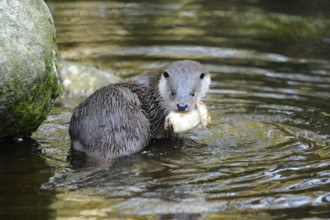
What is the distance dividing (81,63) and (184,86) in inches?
110

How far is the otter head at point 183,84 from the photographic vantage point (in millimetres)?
5578

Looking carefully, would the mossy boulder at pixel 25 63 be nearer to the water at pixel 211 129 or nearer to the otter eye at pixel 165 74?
the water at pixel 211 129

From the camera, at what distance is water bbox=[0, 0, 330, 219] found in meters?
4.41

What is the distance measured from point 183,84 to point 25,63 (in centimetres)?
118

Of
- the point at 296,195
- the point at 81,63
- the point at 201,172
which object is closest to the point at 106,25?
the point at 81,63

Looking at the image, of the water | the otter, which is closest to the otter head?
the otter

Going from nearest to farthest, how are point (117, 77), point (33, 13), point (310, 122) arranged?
1. point (33, 13)
2. point (310, 122)
3. point (117, 77)

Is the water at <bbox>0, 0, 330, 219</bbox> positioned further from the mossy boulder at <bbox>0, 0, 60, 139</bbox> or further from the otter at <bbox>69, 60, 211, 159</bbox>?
the mossy boulder at <bbox>0, 0, 60, 139</bbox>

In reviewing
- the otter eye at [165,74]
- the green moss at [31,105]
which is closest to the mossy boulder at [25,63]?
the green moss at [31,105]

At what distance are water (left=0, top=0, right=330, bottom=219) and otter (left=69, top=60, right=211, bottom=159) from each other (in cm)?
13

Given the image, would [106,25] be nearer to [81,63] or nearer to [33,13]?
[81,63]

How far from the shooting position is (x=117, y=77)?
7613mm

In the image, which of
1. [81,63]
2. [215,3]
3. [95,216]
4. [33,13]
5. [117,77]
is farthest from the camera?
[215,3]

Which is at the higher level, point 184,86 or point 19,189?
point 184,86
